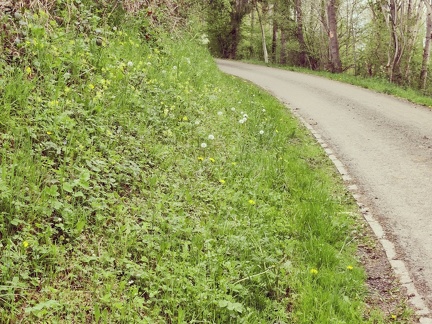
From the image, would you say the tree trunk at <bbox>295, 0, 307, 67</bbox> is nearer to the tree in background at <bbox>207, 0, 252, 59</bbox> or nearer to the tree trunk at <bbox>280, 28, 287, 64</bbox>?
the tree trunk at <bbox>280, 28, 287, 64</bbox>

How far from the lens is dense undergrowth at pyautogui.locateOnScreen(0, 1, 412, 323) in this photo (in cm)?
328

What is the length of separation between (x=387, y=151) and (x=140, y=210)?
5.66 m

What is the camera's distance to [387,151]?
8062 millimetres

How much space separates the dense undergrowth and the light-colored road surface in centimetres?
58

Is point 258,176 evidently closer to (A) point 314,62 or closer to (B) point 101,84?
(B) point 101,84

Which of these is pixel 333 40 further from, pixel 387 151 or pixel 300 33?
pixel 387 151

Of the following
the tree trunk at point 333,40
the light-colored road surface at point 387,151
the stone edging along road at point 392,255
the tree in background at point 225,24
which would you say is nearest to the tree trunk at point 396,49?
the tree trunk at point 333,40

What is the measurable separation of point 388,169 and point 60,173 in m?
5.48

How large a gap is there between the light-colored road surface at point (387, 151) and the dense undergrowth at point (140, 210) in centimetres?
58

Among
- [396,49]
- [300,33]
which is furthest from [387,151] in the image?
[300,33]

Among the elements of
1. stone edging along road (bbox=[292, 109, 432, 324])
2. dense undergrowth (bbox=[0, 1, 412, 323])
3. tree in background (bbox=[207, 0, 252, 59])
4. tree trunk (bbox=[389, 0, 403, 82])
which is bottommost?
stone edging along road (bbox=[292, 109, 432, 324])

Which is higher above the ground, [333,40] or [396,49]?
[333,40]

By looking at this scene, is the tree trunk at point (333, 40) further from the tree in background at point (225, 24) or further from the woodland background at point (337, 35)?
the tree in background at point (225, 24)

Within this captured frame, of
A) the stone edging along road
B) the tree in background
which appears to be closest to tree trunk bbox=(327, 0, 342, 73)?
the tree in background
